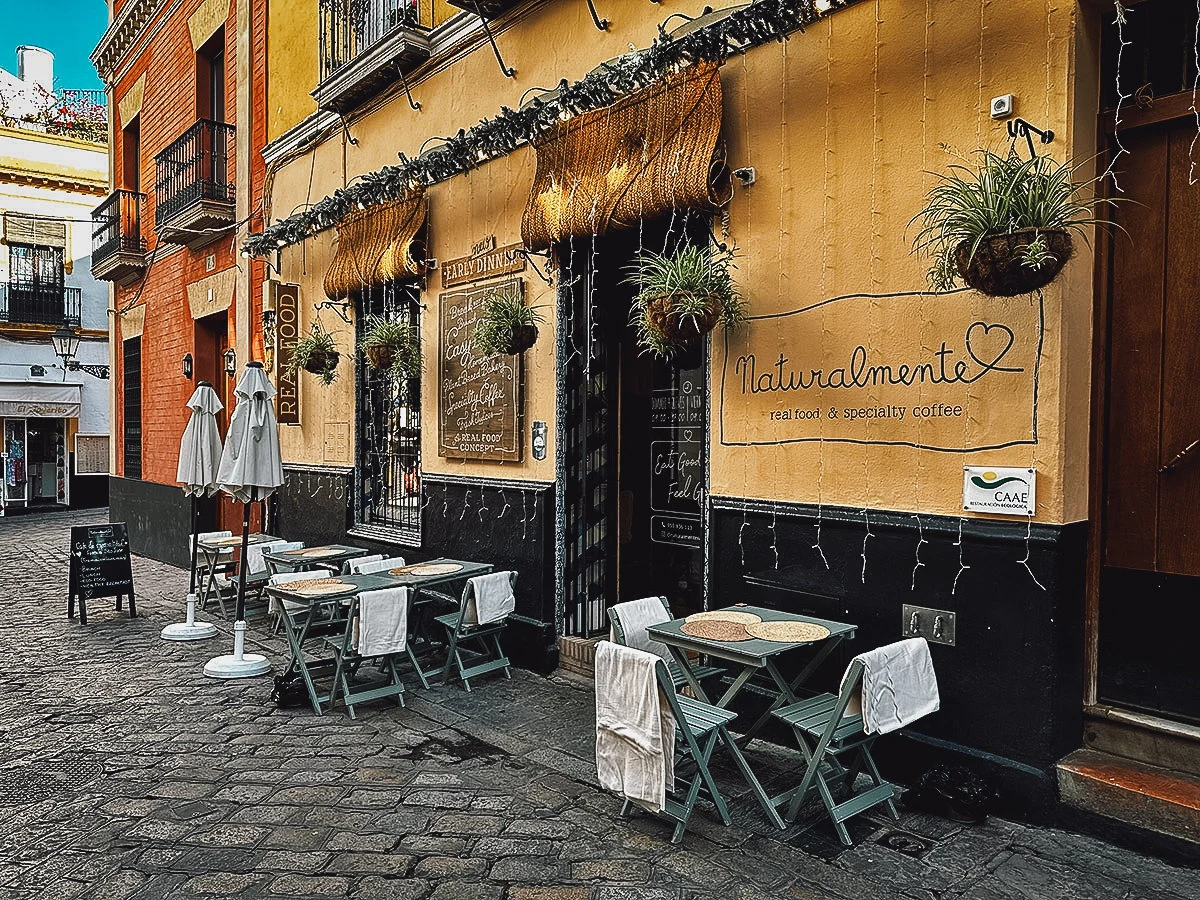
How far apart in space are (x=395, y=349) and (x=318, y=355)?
1.71 meters

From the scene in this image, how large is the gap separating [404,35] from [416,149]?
39.0 inches

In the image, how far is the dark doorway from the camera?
3684 mm

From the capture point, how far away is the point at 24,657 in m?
7.06

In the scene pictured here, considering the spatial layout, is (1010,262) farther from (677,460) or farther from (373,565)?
(373,565)

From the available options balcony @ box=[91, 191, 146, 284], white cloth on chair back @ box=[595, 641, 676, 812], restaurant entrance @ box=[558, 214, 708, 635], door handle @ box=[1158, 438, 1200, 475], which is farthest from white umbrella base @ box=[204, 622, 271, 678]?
balcony @ box=[91, 191, 146, 284]

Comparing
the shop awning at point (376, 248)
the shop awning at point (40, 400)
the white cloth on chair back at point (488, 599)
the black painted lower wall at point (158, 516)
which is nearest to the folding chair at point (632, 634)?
the white cloth on chair back at point (488, 599)

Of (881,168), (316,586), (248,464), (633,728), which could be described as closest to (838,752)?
(633,728)

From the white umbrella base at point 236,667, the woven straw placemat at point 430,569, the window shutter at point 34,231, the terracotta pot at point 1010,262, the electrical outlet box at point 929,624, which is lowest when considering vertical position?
the white umbrella base at point 236,667

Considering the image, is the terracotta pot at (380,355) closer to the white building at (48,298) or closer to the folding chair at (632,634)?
the folding chair at (632,634)

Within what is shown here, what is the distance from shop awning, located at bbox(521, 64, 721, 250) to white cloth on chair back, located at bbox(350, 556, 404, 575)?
2.96 metres

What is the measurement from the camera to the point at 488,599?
6047mm

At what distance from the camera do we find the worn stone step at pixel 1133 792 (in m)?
3.37

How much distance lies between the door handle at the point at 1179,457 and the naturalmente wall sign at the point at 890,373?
2.00 feet

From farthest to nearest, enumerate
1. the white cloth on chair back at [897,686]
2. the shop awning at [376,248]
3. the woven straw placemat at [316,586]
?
the shop awning at [376,248]
the woven straw placemat at [316,586]
the white cloth on chair back at [897,686]
